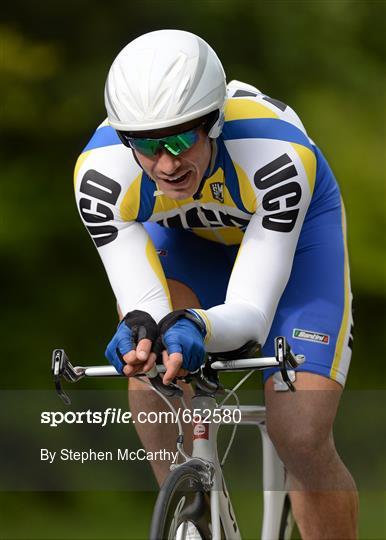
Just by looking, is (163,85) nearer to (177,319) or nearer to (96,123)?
(177,319)

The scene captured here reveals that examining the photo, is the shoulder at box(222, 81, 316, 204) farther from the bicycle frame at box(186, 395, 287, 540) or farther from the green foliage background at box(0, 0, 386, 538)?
the green foliage background at box(0, 0, 386, 538)

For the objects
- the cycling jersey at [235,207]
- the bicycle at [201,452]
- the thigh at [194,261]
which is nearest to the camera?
the bicycle at [201,452]

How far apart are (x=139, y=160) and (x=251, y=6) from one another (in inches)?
222

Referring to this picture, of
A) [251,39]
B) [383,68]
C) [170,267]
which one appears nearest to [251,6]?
[251,39]

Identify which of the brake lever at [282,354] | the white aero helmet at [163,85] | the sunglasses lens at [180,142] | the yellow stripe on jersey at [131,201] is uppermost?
the white aero helmet at [163,85]

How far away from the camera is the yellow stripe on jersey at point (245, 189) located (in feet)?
12.6

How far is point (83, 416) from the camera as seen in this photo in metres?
8.58

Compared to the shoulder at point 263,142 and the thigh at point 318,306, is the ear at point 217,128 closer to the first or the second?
the shoulder at point 263,142

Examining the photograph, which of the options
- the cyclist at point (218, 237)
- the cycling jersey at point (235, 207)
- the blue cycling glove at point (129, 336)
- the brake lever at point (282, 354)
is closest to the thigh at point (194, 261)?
A: the cyclist at point (218, 237)

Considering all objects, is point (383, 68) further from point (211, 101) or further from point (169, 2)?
point (211, 101)

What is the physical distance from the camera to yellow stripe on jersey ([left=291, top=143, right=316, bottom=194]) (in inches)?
154

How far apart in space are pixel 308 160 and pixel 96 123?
4.96 m

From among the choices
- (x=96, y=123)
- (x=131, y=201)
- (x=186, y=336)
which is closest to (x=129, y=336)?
(x=186, y=336)

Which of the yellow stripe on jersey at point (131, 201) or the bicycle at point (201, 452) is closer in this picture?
the bicycle at point (201, 452)
